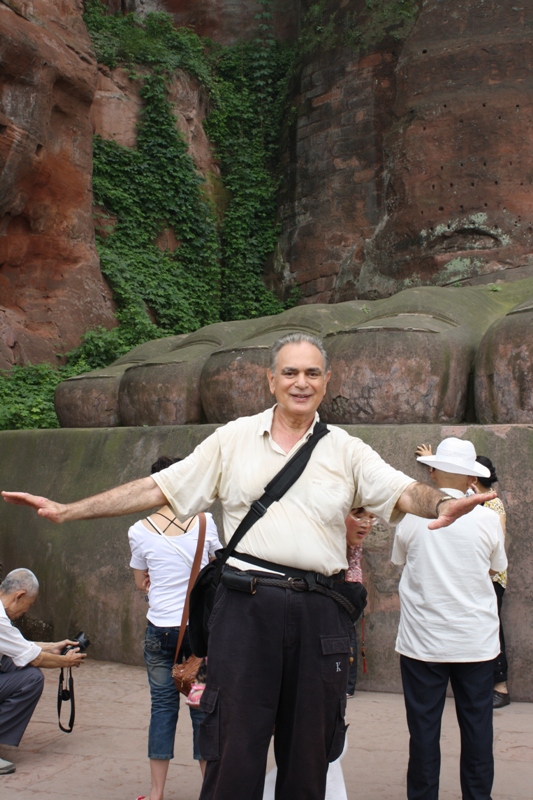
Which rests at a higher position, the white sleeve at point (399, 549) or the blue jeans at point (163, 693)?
the white sleeve at point (399, 549)

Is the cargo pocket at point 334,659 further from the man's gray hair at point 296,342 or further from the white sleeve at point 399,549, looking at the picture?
the white sleeve at point 399,549

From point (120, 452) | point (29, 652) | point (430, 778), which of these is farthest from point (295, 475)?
point (120, 452)

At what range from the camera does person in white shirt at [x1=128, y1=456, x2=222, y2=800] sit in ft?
9.32

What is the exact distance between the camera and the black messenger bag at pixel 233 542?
2.04 meters

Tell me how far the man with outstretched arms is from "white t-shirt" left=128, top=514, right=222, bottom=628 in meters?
0.97

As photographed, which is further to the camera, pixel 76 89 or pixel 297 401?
pixel 76 89

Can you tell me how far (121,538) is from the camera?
479 centimetres

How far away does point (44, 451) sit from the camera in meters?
5.60

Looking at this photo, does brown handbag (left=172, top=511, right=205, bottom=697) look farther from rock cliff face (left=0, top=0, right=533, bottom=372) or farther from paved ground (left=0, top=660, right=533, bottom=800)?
rock cliff face (left=0, top=0, right=533, bottom=372)

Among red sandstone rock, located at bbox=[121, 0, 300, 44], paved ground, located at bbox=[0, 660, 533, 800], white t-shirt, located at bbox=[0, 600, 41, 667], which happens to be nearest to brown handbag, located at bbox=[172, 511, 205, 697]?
paved ground, located at bbox=[0, 660, 533, 800]

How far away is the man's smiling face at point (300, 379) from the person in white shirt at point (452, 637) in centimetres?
48

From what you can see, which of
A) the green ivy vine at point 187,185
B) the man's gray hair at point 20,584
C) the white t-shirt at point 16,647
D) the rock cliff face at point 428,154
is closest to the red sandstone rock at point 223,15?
the green ivy vine at point 187,185

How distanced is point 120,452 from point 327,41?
6.63 m

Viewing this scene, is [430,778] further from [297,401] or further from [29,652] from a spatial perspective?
[29,652]
